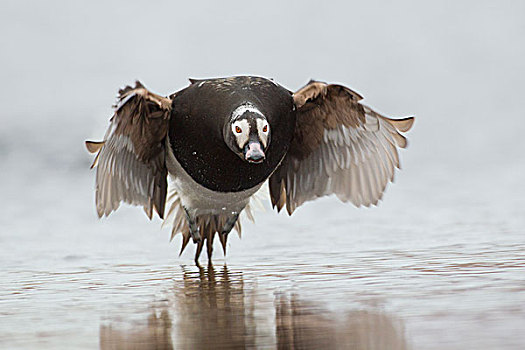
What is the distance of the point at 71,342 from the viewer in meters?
2.92

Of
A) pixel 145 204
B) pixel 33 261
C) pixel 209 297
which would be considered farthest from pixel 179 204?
pixel 209 297

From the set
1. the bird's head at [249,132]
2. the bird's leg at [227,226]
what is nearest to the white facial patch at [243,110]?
the bird's head at [249,132]

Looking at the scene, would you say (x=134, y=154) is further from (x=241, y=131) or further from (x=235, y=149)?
(x=241, y=131)

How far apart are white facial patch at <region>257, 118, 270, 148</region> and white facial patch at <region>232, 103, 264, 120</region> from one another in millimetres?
81

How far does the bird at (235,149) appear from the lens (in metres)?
5.33

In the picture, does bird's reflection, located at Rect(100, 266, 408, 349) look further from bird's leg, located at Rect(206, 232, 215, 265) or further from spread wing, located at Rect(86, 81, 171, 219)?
bird's leg, located at Rect(206, 232, 215, 265)

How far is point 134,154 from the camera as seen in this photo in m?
5.72

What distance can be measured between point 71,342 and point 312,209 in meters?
7.11

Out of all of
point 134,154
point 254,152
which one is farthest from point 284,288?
point 134,154

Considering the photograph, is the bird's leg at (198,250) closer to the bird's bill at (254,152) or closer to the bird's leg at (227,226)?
the bird's leg at (227,226)

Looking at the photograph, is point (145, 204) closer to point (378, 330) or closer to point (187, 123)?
point (187, 123)

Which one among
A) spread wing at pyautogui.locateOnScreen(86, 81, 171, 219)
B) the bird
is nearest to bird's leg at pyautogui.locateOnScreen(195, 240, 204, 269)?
the bird

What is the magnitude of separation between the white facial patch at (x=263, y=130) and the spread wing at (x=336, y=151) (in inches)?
26.3

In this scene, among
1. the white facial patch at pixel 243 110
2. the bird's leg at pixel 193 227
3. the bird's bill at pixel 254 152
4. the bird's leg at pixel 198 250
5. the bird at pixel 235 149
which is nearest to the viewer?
the bird's bill at pixel 254 152
